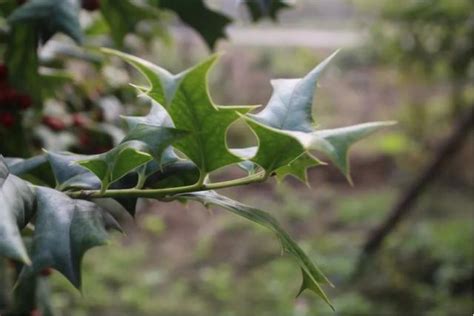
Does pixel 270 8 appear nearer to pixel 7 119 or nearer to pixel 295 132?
pixel 7 119

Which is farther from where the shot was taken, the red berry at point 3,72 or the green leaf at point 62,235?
the red berry at point 3,72

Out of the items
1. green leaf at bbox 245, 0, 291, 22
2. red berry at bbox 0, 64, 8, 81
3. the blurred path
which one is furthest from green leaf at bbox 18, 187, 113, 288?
the blurred path

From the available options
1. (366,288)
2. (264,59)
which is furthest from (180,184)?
(264,59)

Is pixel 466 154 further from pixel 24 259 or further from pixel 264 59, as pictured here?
pixel 24 259

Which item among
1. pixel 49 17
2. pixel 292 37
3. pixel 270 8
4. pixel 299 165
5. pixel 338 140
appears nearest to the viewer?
pixel 338 140

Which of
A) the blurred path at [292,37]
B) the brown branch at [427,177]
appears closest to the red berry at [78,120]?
the brown branch at [427,177]

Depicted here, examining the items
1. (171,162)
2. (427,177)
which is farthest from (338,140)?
(427,177)

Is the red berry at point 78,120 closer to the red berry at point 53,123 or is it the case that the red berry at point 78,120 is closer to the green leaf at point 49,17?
the red berry at point 53,123
